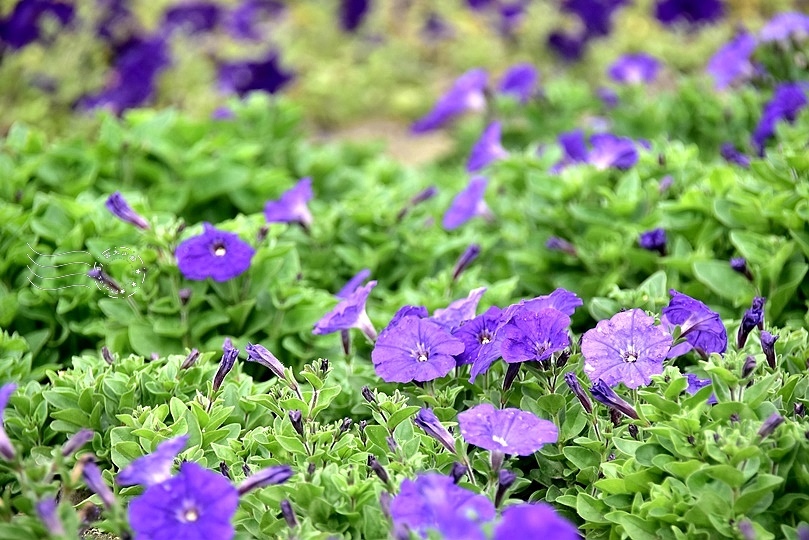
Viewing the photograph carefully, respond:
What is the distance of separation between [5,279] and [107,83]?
2.26 metres

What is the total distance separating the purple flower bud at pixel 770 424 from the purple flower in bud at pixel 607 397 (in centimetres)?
27

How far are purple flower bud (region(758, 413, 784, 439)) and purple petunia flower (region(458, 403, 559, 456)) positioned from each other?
39 cm

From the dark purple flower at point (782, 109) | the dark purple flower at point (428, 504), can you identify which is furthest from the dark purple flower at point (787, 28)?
the dark purple flower at point (428, 504)

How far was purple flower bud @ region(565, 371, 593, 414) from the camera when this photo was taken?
1820mm

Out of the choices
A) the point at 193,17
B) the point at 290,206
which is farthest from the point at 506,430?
the point at 193,17

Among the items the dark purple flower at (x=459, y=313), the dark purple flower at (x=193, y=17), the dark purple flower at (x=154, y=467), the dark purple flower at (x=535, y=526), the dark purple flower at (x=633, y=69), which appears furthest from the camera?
the dark purple flower at (x=193, y=17)

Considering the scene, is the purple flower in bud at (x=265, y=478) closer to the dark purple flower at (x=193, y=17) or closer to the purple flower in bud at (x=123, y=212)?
the purple flower in bud at (x=123, y=212)

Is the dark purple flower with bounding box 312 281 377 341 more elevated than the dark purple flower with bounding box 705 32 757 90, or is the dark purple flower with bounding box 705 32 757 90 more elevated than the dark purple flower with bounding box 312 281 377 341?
the dark purple flower with bounding box 705 32 757 90

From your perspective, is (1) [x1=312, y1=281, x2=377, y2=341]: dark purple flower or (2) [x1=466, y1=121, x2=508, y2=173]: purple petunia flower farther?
(2) [x1=466, y1=121, x2=508, y2=173]: purple petunia flower

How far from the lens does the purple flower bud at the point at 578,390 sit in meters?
1.82

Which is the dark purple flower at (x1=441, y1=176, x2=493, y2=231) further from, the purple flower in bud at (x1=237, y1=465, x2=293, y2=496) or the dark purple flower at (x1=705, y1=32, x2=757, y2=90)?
the purple flower in bud at (x1=237, y1=465, x2=293, y2=496)

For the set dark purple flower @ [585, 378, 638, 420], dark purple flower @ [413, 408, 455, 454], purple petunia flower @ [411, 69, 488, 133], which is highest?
dark purple flower @ [585, 378, 638, 420]

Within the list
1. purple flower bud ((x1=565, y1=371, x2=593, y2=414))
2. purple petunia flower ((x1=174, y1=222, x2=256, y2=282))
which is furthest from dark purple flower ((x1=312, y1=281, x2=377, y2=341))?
purple flower bud ((x1=565, y1=371, x2=593, y2=414))

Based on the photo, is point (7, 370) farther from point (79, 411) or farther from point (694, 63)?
point (694, 63)
